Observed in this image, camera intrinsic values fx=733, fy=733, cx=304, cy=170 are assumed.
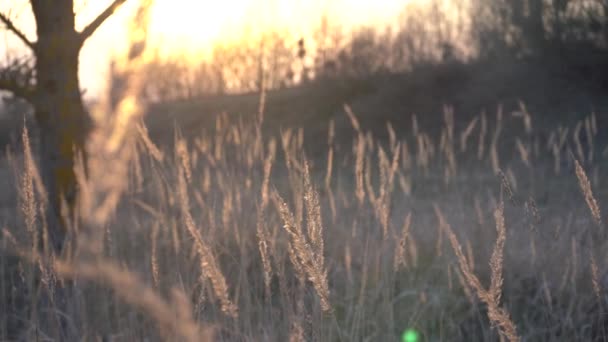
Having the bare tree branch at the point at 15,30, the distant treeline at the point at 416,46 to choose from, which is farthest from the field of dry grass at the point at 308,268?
the distant treeline at the point at 416,46

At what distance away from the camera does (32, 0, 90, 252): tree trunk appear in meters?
3.36

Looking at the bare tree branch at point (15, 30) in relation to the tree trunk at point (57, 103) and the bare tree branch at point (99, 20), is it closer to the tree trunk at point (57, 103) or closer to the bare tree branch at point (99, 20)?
the tree trunk at point (57, 103)

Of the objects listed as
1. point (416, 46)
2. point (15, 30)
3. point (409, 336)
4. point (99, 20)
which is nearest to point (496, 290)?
point (409, 336)

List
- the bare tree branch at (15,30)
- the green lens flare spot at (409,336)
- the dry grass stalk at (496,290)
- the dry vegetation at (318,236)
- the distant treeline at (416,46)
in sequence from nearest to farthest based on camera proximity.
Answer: the dry grass stalk at (496,290), the dry vegetation at (318,236), the green lens flare spot at (409,336), the bare tree branch at (15,30), the distant treeline at (416,46)

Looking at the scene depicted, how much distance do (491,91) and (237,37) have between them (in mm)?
5963

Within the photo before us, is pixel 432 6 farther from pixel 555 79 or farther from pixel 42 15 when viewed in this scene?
pixel 42 15

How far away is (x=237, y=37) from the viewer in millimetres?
17062

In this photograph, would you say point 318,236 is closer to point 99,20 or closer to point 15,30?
point 99,20

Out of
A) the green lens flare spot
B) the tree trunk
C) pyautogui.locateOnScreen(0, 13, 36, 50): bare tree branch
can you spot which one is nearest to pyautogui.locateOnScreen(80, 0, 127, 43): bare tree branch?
the tree trunk

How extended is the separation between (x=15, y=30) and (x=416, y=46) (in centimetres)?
1648

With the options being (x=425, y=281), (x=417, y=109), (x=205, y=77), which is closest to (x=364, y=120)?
(x=417, y=109)

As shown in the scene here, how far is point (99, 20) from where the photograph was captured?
133 inches

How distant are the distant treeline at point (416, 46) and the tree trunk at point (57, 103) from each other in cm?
1121

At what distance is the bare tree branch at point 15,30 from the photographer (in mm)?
3299
